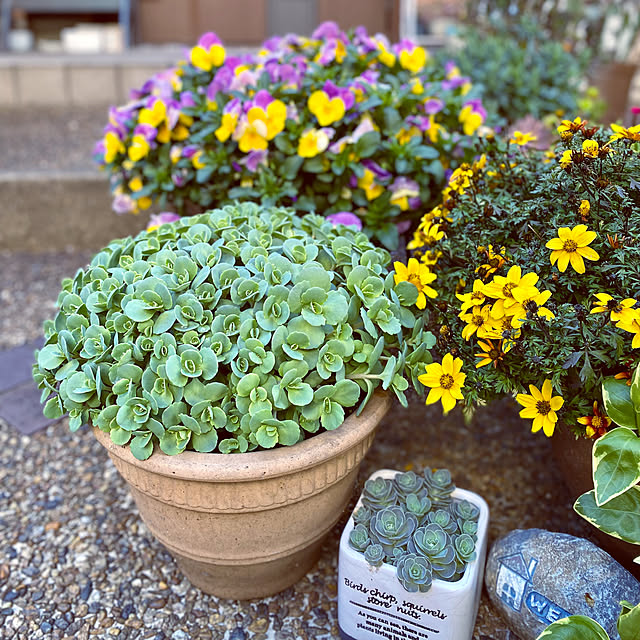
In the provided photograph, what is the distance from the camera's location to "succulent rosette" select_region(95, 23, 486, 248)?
2.05 metres

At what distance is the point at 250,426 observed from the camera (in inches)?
50.7

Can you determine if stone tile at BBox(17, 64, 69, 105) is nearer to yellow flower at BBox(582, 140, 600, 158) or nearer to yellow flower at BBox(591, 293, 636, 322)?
yellow flower at BBox(582, 140, 600, 158)

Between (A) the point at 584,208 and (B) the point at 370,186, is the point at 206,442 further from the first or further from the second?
(B) the point at 370,186

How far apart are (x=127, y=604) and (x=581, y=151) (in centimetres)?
150

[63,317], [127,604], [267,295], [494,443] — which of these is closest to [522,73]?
[494,443]

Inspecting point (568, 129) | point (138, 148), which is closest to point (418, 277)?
point (568, 129)

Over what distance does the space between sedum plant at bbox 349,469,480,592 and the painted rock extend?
129 mm

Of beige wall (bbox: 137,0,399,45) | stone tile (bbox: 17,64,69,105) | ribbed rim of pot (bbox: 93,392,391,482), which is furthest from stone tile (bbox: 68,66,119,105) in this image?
ribbed rim of pot (bbox: 93,392,391,482)

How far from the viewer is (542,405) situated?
138cm

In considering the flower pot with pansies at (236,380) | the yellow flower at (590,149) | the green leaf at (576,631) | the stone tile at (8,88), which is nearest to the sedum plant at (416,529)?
the flower pot with pansies at (236,380)

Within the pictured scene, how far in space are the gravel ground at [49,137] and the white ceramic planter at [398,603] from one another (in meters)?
2.91

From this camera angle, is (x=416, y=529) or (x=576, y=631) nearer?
(x=576, y=631)

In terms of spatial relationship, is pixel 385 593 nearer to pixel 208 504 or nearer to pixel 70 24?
pixel 208 504

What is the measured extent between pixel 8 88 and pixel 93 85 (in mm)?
639
